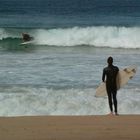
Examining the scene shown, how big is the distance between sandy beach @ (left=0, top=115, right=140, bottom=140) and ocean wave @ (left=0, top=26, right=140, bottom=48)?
1953cm

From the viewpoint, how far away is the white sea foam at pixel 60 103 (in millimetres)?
15445

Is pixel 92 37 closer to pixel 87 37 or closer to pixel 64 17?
pixel 87 37

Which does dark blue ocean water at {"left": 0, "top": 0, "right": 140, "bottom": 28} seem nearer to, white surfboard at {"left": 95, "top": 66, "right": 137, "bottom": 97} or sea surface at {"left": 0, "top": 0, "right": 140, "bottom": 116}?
sea surface at {"left": 0, "top": 0, "right": 140, "bottom": 116}

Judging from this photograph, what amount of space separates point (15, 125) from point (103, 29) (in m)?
27.9

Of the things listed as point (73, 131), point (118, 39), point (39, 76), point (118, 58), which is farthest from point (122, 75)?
point (118, 39)

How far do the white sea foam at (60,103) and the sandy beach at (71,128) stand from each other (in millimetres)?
2214

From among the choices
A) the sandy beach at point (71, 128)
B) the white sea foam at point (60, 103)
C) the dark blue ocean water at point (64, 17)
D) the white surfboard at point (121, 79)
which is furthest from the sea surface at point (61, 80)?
the dark blue ocean water at point (64, 17)

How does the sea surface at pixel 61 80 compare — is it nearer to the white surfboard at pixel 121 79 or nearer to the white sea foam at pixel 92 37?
the white sea foam at pixel 92 37

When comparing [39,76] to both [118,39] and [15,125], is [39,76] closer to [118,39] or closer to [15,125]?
[15,125]

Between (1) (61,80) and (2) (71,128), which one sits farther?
(1) (61,80)

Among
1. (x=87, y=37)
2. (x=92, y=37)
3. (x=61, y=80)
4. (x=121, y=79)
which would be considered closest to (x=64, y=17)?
(x=87, y=37)

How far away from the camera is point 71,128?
12.1m

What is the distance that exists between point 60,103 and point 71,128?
3884 millimetres

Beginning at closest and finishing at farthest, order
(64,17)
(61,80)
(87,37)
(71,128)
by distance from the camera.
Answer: (71,128), (61,80), (87,37), (64,17)
